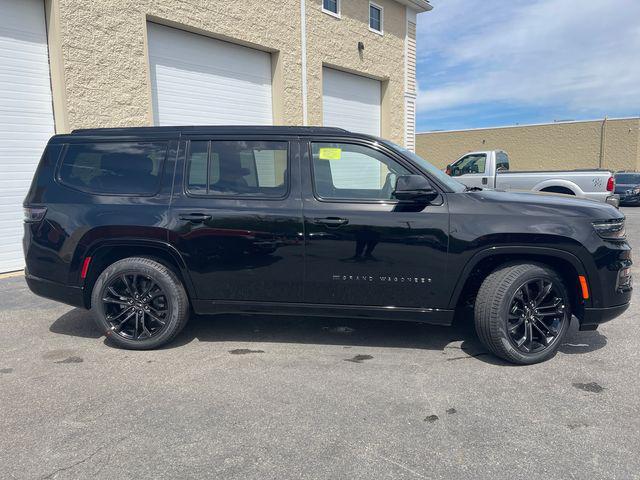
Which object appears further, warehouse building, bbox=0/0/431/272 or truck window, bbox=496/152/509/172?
truck window, bbox=496/152/509/172

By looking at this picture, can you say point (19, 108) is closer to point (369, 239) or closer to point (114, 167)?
point (114, 167)

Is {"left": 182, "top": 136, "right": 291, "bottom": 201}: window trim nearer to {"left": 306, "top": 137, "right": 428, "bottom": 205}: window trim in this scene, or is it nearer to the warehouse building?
{"left": 306, "top": 137, "right": 428, "bottom": 205}: window trim

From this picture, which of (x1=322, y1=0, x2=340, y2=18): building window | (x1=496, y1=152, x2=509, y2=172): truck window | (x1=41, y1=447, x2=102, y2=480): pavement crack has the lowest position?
(x1=41, y1=447, x2=102, y2=480): pavement crack

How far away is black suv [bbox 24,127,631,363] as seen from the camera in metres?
3.71

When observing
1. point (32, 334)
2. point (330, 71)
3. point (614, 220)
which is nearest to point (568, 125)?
point (330, 71)

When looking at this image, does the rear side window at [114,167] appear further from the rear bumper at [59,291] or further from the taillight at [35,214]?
the rear bumper at [59,291]

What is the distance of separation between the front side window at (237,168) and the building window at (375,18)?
11672mm

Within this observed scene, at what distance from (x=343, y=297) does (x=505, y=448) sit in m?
1.70

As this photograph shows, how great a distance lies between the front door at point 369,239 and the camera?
376cm

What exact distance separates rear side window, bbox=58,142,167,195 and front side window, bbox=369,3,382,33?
12.0 meters

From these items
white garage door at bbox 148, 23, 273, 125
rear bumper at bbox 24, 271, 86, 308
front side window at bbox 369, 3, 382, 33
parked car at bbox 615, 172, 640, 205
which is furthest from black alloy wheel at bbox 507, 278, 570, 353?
parked car at bbox 615, 172, 640, 205

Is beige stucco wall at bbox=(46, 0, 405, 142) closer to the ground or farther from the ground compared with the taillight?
farther from the ground

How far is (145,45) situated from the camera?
8.45 m

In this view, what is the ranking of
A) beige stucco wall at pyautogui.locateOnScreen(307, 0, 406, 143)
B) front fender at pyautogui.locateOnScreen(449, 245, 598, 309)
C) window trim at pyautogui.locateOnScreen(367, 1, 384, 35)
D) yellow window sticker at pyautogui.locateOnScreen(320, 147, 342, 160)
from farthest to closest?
window trim at pyautogui.locateOnScreen(367, 1, 384, 35), beige stucco wall at pyautogui.locateOnScreen(307, 0, 406, 143), yellow window sticker at pyautogui.locateOnScreen(320, 147, 342, 160), front fender at pyautogui.locateOnScreen(449, 245, 598, 309)
